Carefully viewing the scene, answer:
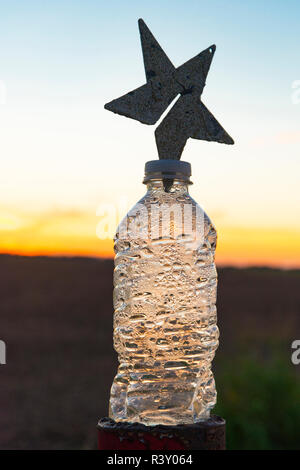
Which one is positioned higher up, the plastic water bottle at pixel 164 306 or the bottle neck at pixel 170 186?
the bottle neck at pixel 170 186

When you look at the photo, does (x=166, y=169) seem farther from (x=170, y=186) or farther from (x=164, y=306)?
(x=164, y=306)

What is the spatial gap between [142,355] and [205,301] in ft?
1.22

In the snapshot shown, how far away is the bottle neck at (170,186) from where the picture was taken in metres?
2.30

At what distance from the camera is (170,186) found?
2309 mm

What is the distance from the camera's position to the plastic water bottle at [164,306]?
229 centimetres

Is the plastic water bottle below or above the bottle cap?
below

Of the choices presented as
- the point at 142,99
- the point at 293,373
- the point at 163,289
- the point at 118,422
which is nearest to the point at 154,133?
the point at 142,99

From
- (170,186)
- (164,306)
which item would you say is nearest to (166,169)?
(170,186)

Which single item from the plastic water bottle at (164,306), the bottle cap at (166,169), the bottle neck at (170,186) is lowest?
the plastic water bottle at (164,306)

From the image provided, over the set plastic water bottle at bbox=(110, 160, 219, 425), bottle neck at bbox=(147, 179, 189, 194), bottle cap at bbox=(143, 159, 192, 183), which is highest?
bottle cap at bbox=(143, 159, 192, 183)

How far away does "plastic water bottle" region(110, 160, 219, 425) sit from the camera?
7.51 ft

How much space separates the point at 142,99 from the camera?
2291mm

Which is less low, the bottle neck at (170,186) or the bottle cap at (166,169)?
the bottle cap at (166,169)

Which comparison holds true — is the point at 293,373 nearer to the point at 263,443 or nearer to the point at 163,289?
the point at 263,443
